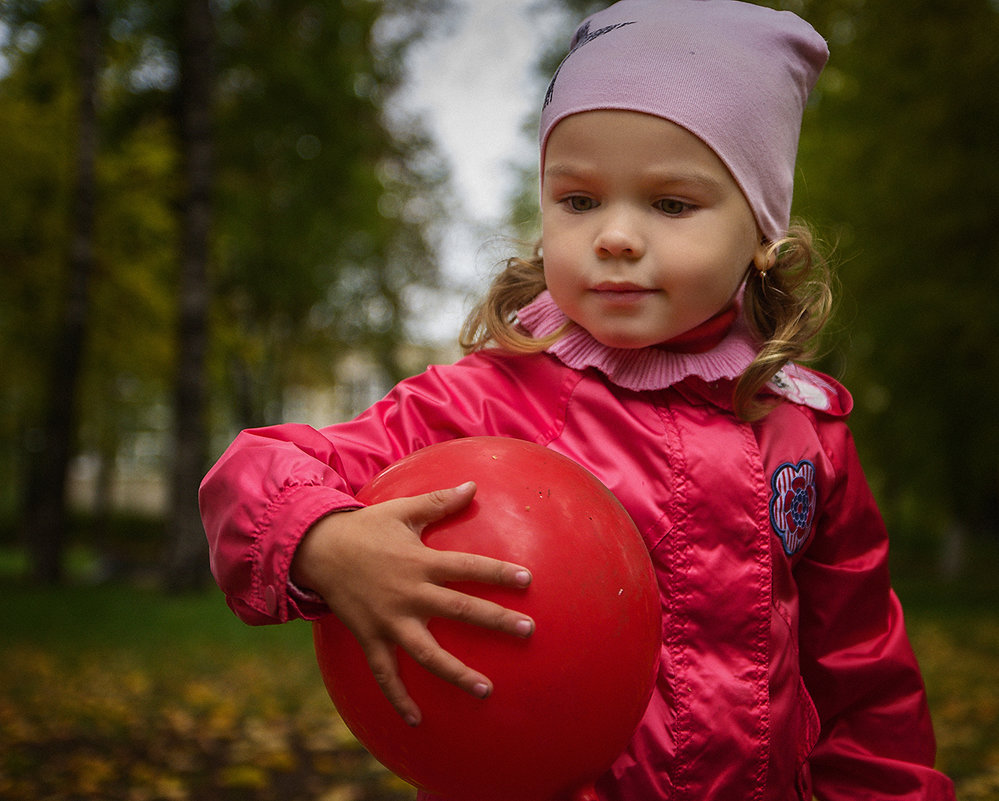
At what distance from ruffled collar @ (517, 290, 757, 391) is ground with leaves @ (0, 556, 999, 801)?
3.59 m

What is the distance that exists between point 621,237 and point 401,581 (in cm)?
77

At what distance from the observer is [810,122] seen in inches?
603

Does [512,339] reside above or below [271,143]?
below

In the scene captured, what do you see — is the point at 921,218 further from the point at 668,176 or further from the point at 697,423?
the point at 668,176

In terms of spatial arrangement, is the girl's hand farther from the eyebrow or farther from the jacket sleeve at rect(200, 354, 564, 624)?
the eyebrow

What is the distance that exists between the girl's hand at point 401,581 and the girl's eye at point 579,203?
2.23ft

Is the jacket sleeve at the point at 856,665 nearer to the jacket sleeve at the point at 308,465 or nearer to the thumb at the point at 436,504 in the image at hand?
the jacket sleeve at the point at 308,465

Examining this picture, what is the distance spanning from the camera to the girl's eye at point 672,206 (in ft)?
6.02

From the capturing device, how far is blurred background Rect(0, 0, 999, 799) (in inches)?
245

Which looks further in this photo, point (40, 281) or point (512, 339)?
point (40, 281)

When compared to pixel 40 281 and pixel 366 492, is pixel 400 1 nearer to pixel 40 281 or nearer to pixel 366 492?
pixel 40 281

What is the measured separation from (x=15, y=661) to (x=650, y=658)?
812 cm

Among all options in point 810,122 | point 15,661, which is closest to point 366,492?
point 15,661

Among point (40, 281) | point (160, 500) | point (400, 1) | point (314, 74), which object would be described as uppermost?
point (400, 1)
